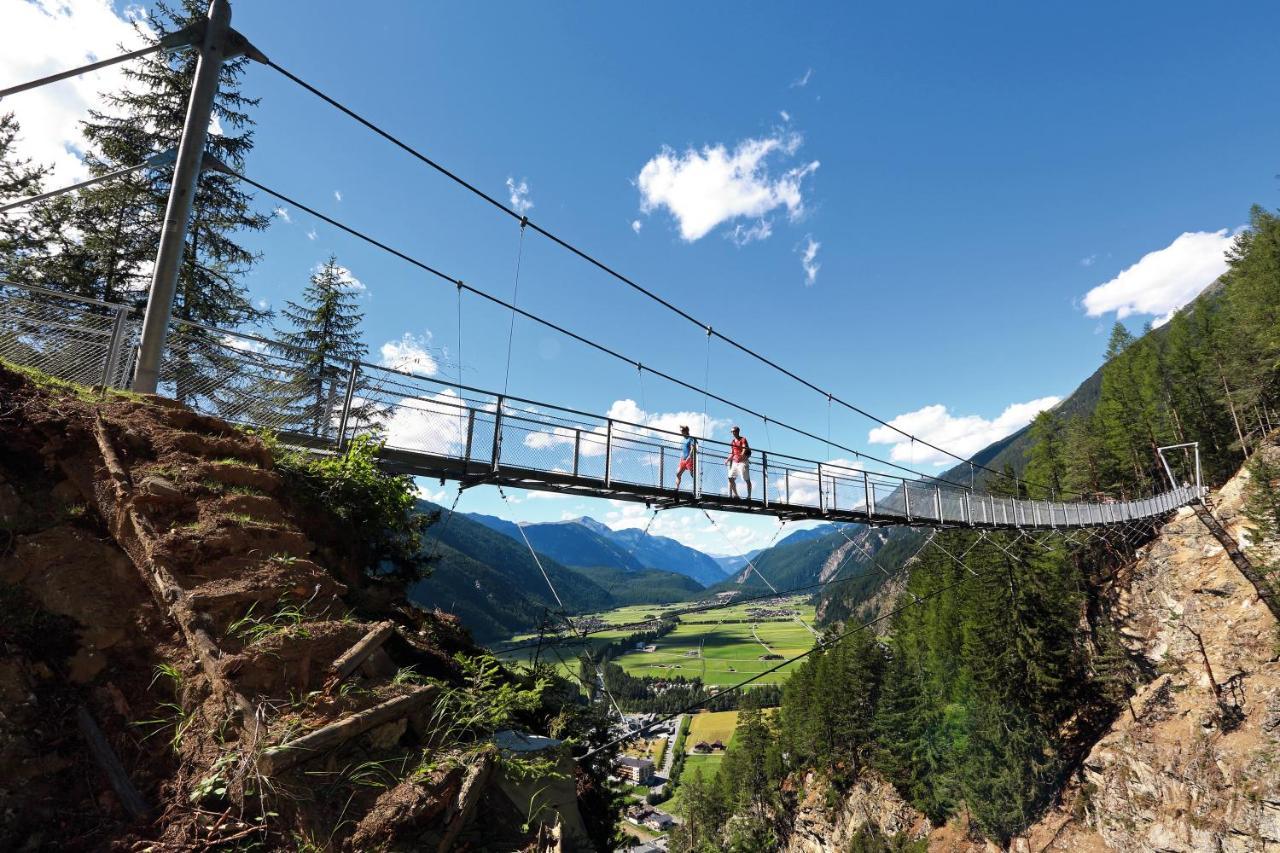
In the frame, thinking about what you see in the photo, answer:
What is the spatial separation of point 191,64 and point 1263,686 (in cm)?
4813

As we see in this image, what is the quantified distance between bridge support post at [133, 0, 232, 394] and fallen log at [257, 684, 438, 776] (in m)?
4.98

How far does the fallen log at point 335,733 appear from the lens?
9.62 ft

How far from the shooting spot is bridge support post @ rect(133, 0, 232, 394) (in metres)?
6.26

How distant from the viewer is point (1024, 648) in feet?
122

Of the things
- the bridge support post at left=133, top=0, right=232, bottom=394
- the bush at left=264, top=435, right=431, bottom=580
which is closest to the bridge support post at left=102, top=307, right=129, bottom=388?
the bridge support post at left=133, top=0, right=232, bottom=394

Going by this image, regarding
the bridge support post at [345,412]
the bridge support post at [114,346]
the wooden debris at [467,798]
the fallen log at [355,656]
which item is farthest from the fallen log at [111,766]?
the bridge support post at [114,346]

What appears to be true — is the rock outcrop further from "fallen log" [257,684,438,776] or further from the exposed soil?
the exposed soil

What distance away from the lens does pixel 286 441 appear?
7832 millimetres

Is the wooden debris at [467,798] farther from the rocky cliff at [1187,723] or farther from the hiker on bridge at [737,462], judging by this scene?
the rocky cliff at [1187,723]

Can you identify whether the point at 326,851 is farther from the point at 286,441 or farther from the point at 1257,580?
the point at 1257,580

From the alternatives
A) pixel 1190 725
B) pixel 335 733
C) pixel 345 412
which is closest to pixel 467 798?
pixel 335 733

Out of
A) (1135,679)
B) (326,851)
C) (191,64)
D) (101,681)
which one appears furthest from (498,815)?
(1135,679)

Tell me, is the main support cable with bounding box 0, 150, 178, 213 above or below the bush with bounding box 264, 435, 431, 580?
above

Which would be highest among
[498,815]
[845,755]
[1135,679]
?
[498,815]
